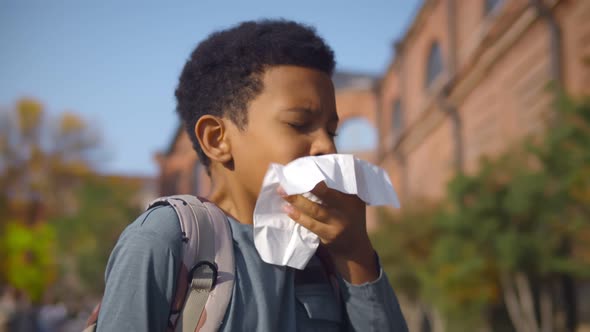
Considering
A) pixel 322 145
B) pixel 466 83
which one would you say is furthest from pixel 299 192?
pixel 466 83

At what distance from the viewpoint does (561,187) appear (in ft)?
31.5

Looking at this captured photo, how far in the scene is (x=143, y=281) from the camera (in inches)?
55.5

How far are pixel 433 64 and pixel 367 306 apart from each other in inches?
993

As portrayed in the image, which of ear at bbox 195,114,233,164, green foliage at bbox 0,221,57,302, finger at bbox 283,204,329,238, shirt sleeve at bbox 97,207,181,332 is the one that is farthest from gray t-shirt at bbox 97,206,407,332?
green foliage at bbox 0,221,57,302

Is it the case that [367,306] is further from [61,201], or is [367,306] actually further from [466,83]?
[61,201]

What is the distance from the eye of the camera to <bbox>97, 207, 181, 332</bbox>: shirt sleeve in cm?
140

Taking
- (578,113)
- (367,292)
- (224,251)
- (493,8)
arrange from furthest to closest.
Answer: (493,8) → (578,113) → (367,292) → (224,251)

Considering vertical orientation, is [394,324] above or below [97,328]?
below

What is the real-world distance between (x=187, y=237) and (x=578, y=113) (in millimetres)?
7870

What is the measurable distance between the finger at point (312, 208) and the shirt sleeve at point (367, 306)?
21cm

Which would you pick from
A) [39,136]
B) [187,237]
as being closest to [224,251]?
[187,237]

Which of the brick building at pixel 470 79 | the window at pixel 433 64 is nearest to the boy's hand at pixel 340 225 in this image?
the brick building at pixel 470 79

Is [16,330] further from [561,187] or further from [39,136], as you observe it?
[39,136]

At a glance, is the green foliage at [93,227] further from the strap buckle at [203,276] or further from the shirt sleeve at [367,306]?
the strap buckle at [203,276]
